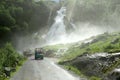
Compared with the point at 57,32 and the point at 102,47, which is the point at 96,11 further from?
the point at 102,47

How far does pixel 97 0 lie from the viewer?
151375 mm

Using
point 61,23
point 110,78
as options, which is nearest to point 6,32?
point 61,23

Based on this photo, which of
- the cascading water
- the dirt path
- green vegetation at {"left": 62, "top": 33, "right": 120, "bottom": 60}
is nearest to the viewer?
the dirt path

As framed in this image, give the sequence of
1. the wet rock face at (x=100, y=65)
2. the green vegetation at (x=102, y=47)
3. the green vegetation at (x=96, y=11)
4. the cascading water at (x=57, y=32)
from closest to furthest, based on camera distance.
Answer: the wet rock face at (x=100, y=65), the green vegetation at (x=102, y=47), the cascading water at (x=57, y=32), the green vegetation at (x=96, y=11)

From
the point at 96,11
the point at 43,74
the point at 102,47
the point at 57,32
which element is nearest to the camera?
the point at 43,74

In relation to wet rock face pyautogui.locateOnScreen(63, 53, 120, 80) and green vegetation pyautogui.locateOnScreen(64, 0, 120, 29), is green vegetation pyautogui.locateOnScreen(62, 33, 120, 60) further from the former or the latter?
green vegetation pyautogui.locateOnScreen(64, 0, 120, 29)

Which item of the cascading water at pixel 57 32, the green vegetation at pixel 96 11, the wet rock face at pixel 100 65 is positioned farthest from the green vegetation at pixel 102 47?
the green vegetation at pixel 96 11

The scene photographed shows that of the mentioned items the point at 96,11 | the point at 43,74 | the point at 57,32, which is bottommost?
the point at 43,74

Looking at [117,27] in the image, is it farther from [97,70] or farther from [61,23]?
[97,70]

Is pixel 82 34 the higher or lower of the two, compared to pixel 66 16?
lower

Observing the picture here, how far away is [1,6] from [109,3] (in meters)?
64.7

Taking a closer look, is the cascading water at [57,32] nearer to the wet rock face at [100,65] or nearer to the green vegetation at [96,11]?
Answer: the green vegetation at [96,11]

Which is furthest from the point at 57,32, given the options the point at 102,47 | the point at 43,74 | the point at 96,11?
the point at 43,74

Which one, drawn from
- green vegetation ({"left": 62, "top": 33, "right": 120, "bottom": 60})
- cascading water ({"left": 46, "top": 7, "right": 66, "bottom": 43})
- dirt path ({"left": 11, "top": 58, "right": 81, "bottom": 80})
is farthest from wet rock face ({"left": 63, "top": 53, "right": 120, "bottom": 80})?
cascading water ({"left": 46, "top": 7, "right": 66, "bottom": 43})
